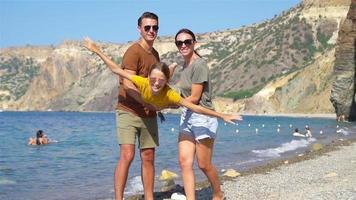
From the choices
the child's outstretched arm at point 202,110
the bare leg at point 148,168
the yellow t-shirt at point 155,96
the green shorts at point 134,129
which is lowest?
the bare leg at point 148,168

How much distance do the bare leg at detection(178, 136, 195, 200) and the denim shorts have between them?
13cm

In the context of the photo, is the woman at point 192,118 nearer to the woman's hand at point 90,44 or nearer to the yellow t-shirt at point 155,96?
the yellow t-shirt at point 155,96

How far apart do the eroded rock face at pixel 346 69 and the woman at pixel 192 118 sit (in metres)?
52.0

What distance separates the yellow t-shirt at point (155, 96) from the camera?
22.6 feet

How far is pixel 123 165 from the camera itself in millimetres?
7309

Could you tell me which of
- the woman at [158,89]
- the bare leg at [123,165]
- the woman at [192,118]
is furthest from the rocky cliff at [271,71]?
the woman at [158,89]

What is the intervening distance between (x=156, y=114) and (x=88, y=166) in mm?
14357

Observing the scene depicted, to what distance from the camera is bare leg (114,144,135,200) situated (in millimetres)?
7270

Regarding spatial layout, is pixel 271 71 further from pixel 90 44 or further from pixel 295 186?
pixel 90 44

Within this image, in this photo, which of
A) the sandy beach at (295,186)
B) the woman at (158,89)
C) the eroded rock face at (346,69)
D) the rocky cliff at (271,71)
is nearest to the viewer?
the woman at (158,89)

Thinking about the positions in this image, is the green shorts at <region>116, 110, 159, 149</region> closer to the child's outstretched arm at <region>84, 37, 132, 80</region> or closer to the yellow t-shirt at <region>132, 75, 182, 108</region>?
the yellow t-shirt at <region>132, 75, 182, 108</region>

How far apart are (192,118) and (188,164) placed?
0.62 m

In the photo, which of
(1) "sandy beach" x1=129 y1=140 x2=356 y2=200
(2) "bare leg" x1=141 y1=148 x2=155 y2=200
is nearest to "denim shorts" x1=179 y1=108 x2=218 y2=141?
(2) "bare leg" x1=141 y1=148 x2=155 y2=200

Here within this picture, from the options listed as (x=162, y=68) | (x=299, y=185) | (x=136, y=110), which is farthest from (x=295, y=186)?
(x=162, y=68)
